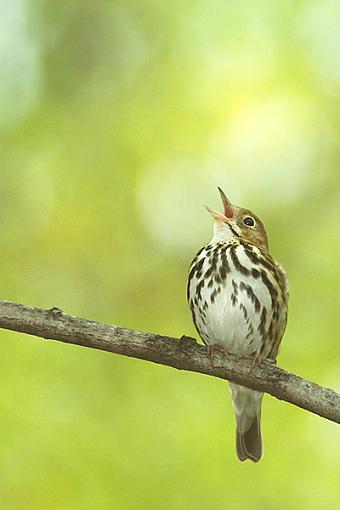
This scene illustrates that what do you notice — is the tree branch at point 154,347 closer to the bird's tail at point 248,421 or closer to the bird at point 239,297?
the bird at point 239,297

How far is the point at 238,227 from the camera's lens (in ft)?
26.4

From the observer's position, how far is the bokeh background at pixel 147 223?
822 cm

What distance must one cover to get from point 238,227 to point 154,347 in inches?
102

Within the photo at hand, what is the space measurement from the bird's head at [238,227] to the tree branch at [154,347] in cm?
214

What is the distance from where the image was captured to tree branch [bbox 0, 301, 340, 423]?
555cm

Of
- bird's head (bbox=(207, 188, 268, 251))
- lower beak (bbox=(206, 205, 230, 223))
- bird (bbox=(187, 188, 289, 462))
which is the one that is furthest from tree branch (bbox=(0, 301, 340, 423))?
lower beak (bbox=(206, 205, 230, 223))

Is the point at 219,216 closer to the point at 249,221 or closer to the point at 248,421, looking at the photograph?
the point at 249,221

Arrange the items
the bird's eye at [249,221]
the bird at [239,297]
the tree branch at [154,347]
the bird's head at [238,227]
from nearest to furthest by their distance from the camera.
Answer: the tree branch at [154,347]
the bird at [239,297]
the bird's head at [238,227]
the bird's eye at [249,221]

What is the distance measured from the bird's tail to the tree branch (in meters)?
2.16

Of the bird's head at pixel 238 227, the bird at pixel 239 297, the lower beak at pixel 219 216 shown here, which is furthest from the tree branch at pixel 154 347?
the lower beak at pixel 219 216

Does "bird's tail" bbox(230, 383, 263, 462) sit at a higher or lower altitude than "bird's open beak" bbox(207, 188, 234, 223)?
lower

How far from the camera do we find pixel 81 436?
8.23 metres

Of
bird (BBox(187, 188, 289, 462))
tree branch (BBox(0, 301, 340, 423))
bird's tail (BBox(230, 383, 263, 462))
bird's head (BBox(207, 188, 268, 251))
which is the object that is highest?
bird's head (BBox(207, 188, 268, 251))

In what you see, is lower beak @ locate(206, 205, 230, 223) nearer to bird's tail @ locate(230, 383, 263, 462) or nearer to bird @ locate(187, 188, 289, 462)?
bird @ locate(187, 188, 289, 462)
